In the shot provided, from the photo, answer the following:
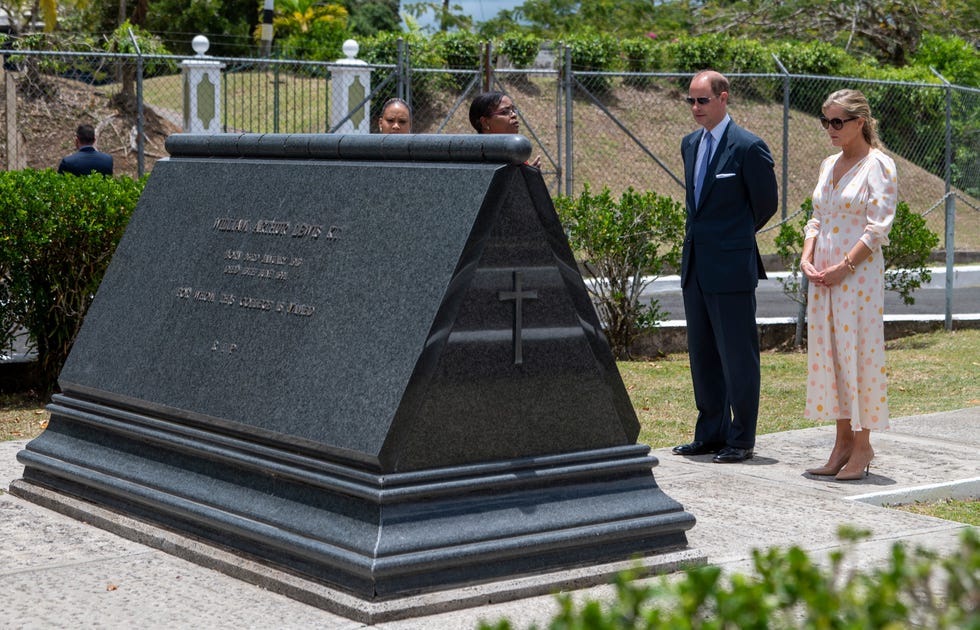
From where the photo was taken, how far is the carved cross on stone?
4.61 metres

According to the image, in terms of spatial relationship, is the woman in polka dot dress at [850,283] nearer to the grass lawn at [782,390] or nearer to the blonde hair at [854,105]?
the blonde hair at [854,105]

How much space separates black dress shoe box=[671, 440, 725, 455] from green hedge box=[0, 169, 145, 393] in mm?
4078

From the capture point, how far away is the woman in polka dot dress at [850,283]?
625cm

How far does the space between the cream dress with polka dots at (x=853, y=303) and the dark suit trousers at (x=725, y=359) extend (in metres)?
0.38

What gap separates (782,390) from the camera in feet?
31.4

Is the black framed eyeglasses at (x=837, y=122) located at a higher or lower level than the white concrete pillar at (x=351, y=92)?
lower

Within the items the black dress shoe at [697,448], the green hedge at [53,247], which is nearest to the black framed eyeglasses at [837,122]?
the black dress shoe at [697,448]

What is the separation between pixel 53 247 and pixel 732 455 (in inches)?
Result: 183

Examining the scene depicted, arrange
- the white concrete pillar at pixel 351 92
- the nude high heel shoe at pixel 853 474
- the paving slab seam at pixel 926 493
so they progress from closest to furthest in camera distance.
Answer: the paving slab seam at pixel 926 493, the nude high heel shoe at pixel 853 474, the white concrete pillar at pixel 351 92

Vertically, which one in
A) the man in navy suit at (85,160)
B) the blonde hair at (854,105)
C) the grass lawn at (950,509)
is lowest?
the grass lawn at (950,509)

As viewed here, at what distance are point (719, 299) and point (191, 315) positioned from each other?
2.79 meters

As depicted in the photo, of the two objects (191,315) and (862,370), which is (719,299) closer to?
(862,370)

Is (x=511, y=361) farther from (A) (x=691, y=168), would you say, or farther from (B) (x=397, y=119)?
(B) (x=397, y=119)

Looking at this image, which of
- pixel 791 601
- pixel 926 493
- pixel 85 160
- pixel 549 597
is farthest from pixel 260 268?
pixel 85 160
